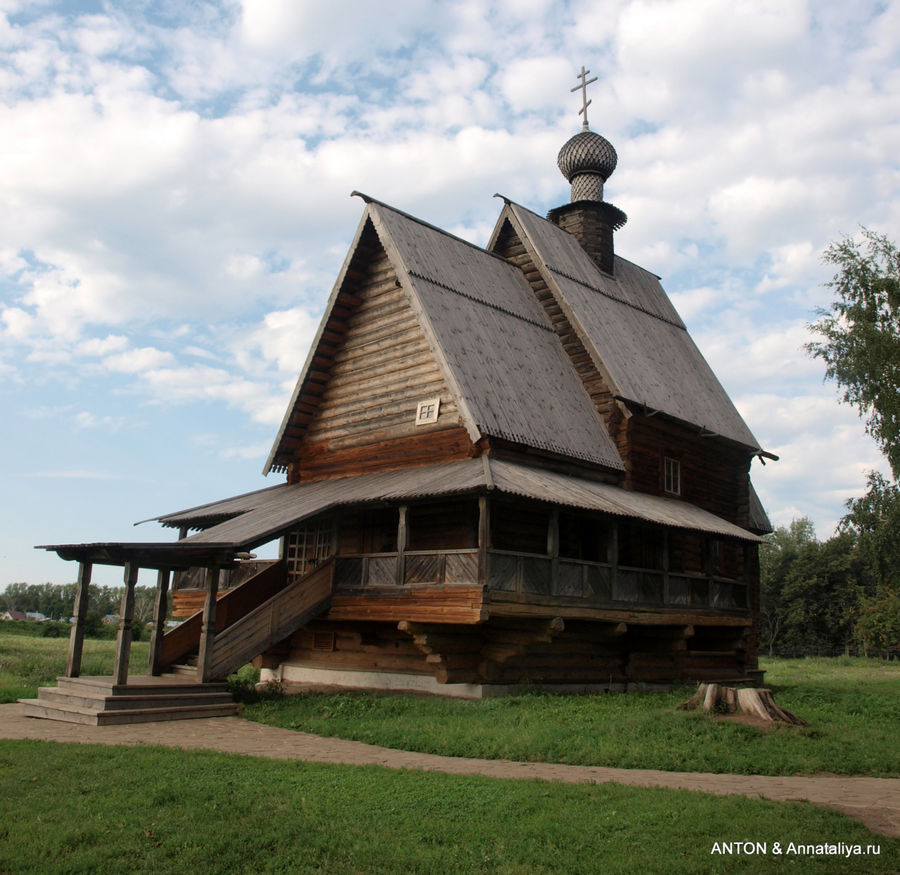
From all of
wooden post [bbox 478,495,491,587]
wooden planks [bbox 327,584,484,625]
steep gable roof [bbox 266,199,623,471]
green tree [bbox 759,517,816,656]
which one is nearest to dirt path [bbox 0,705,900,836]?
wooden planks [bbox 327,584,484,625]

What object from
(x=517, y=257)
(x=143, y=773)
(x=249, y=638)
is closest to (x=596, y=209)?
(x=517, y=257)

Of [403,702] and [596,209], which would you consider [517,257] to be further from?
[403,702]

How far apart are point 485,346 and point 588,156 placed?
1117 cm

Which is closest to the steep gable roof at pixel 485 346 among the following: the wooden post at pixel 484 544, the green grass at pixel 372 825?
the wooden post at pixel 484 544

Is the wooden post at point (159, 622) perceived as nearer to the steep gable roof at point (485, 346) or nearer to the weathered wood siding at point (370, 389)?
the weathered wood siding at point (370, 389)

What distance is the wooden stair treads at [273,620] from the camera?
15570 mm

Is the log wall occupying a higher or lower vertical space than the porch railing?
lower

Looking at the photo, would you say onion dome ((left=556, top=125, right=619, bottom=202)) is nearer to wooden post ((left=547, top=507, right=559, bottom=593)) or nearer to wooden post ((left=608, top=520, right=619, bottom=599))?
wooden post ((left=608, top=520, right=619, bottom=599))

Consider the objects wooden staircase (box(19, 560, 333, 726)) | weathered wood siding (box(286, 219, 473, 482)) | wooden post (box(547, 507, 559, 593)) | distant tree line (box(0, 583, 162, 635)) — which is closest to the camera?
wooden staircase (box(19, 560, 333, 726))

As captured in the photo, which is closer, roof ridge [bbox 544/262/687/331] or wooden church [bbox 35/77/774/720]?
wooden church [bbox 35/77/774/720]

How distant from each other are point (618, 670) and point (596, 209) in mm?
14491

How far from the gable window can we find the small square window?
21.5ft

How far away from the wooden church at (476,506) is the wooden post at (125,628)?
0.05 meters

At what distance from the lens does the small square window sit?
61.4ft
